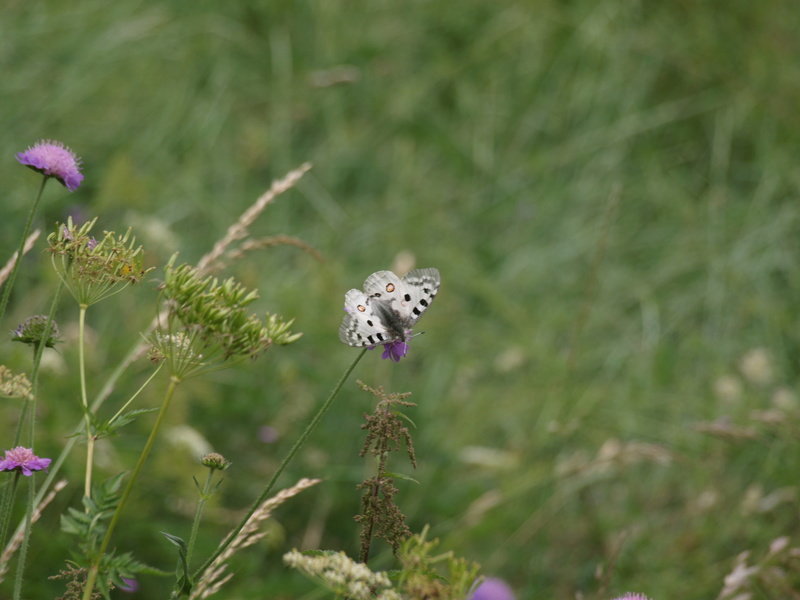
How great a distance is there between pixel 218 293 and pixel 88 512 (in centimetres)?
25

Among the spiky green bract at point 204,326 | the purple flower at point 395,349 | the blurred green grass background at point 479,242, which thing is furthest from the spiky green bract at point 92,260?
the blurred green grass background at point 479,242

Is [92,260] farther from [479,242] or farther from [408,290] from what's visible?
[479,242]

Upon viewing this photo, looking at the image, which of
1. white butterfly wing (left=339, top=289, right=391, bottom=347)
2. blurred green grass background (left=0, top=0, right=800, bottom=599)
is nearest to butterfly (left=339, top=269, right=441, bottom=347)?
white butterfly wing (left=339, top=289, right=391, bottom=347)

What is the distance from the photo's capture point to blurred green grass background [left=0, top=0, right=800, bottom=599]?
279 centimetres

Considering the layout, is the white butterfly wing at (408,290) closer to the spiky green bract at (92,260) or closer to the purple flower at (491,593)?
the spiky green bract at (92,260)

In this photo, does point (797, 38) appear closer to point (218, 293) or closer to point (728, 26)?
point (728, 26)

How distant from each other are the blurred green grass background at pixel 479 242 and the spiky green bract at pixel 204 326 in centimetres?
135

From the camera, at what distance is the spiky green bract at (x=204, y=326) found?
923 millimetres

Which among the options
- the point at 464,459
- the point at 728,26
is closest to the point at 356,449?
the point at 464,459

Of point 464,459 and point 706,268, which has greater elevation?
point 706,268

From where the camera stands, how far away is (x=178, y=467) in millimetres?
2361

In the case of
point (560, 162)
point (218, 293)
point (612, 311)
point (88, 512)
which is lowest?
point (88, 512)

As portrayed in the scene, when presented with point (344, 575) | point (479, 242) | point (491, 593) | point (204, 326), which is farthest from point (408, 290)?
point (479, 242)

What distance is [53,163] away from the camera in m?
1.16
